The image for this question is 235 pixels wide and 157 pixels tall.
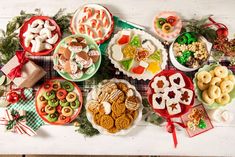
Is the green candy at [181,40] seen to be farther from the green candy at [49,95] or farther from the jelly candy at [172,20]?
the green candy at [49,95]

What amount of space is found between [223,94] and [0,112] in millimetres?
870

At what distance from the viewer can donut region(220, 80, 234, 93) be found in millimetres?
1237

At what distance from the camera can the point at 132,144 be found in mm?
1271

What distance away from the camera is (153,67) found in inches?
51.8

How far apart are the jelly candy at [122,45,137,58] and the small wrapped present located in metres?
0.34

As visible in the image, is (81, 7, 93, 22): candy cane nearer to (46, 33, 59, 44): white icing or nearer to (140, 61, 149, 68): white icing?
(46, 33, 59, 44): white icing

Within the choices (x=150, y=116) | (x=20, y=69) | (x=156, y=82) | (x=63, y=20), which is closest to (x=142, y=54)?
(x=156, y=82)

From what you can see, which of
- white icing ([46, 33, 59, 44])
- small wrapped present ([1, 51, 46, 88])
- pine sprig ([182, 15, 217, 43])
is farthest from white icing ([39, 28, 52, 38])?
pine sprig ([182, 15, 217, 43])

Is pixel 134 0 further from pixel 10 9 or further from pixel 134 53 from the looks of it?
pixel 10 9

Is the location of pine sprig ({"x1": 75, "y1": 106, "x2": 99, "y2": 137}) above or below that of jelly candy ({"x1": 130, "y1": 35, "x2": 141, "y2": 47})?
below

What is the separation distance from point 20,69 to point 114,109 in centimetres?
38

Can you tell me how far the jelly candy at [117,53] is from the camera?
51.1 inches

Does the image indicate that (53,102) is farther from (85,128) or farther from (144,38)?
(144,38)

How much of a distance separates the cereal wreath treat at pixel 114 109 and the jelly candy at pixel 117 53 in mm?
115
